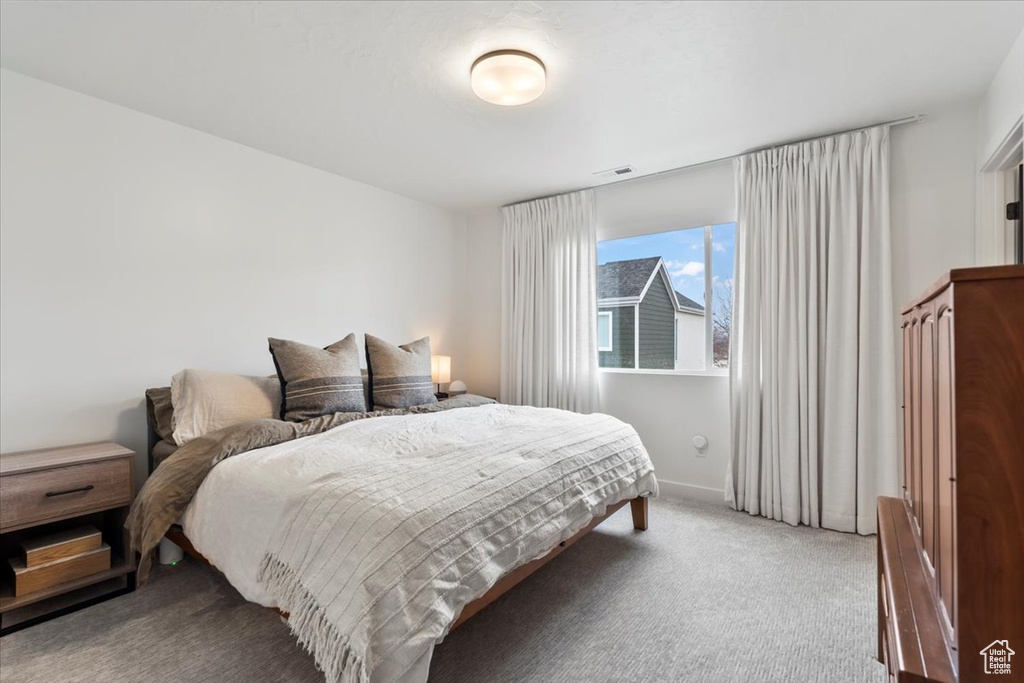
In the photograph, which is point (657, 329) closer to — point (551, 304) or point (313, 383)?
point (551, 304)

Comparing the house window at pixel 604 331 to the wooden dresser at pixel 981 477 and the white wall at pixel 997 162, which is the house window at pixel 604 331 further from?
the wooden dresser at pixel 981 477

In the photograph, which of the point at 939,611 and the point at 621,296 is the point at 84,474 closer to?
the point at 939,611

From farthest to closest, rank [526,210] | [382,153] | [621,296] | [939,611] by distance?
[526,210]
[621,296]
[382,153]
[939,611]

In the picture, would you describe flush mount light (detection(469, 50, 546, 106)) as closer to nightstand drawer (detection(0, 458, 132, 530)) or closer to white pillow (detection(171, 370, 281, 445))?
white pillow (detection(171, 370, 281, 445))

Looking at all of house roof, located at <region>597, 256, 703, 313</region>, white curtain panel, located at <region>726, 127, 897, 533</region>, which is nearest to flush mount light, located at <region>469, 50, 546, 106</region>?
white curtain panel, located at <region>726, 127, 897, 533</region>

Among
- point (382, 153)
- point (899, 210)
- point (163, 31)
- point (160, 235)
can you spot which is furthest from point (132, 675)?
point (899, 210)

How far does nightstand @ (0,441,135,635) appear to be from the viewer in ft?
6.26

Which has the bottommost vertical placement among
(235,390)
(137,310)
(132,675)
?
(132,675)

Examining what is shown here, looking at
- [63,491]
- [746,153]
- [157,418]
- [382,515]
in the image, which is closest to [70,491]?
[63,491]

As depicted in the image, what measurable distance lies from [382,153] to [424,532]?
2701 mm

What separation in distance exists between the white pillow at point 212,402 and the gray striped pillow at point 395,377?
627 mm

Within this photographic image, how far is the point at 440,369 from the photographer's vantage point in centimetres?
425

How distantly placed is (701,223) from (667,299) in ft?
2.04

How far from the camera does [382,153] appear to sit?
3.26m
